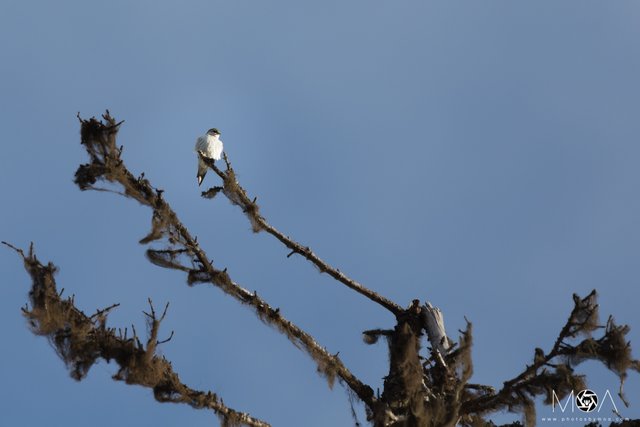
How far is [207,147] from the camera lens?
1471 centimetres

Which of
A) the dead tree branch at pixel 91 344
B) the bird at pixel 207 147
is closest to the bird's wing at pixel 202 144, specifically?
the bird at pixel 207 147

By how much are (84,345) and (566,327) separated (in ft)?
15.7

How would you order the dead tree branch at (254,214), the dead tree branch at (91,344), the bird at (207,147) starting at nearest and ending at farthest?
1. the dead tree branch at (91,344)
2. the dead tree branch at (254,214)
3. the bird at (207,147)

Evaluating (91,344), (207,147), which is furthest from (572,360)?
(207,147)

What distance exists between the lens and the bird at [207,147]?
14.7m

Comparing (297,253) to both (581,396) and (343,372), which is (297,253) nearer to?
(343,372)

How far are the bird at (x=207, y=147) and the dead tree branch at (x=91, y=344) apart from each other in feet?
25.8

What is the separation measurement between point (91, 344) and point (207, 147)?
8290 millimetres

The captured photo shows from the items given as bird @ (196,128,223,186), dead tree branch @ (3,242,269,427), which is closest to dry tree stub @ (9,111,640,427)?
dead tree branch @ (3,242,269,427)

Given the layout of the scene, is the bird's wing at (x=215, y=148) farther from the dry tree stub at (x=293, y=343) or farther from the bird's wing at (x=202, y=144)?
the dry tree stub at (x=293, y=343)

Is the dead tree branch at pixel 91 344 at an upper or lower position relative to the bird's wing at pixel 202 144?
lower

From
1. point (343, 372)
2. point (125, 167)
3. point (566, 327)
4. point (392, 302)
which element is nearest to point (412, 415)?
point (343, 372)

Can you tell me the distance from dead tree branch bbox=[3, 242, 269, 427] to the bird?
309 inches

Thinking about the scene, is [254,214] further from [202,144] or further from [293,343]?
[202,144]
